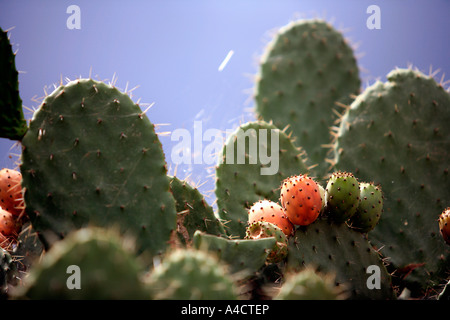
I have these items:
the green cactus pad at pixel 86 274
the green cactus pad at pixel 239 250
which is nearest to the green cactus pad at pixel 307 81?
the green cactus pad at pixel 239 250

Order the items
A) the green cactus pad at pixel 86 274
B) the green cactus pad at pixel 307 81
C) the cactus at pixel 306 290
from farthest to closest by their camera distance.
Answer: the green cactus pad at pixel 307 81
the cactus at pixel 306 290
the green cactus pad at pixel 86 274

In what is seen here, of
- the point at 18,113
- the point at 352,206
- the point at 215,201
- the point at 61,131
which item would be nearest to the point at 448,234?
the point at 352,206

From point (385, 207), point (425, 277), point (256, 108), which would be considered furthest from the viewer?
point (256, 108)

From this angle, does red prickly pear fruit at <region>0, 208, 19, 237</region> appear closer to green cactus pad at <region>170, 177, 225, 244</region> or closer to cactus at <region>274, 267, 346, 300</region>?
green cactus pad at <region>170, 177, 225, 244</region>

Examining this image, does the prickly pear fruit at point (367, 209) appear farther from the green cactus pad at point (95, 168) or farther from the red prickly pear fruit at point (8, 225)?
the red prickly pear fruit at point (8, 225)

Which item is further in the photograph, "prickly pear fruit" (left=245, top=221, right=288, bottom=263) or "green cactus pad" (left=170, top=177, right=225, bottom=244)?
"green cactus pad" (left=170, top=177, right=225, bottom=244)

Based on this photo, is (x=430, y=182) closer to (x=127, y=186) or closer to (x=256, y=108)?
(x=256, y=108)

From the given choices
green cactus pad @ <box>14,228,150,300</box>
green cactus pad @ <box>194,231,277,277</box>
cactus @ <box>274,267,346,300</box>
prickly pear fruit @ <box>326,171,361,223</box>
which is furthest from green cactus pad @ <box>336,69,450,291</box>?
green cactus pad @ <box>14,228,150,300</box>
